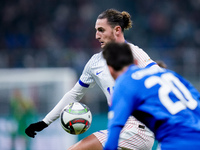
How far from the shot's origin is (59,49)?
48.4 ft

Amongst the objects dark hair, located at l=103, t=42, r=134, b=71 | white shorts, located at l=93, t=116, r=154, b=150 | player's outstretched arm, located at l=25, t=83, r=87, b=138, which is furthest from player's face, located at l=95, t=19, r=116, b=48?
dark hair, located at l=103, t=42, r=134, b=71

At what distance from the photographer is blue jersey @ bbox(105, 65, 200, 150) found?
3.04 m

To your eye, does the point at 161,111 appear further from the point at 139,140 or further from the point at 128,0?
the point at 128,0

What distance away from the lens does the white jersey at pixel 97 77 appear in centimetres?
458

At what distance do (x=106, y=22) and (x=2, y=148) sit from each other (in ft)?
27.6

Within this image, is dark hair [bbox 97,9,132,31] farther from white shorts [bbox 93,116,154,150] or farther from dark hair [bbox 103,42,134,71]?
dark hair [bbox 103,42,134,71]

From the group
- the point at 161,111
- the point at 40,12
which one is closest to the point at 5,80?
the point at 40,12

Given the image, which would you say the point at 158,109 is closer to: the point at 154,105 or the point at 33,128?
the point at 154,105

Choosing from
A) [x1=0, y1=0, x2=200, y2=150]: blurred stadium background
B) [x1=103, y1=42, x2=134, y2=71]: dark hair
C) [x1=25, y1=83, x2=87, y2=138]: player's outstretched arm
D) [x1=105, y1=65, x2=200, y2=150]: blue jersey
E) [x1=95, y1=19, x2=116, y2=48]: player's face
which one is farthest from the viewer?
[x1=0, y1=0, x2=200, y2=150]: blurred stadium background

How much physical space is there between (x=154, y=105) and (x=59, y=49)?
11.9 meters

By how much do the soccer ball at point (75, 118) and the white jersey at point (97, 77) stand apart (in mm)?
380

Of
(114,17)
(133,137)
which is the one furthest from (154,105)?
(114,17)

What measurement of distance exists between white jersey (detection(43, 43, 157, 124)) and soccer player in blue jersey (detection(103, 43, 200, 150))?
4.49 ft

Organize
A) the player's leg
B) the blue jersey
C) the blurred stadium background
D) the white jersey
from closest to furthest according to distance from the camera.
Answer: the blue jersey
the player's leg
the white jersey
the blurred stadium background
